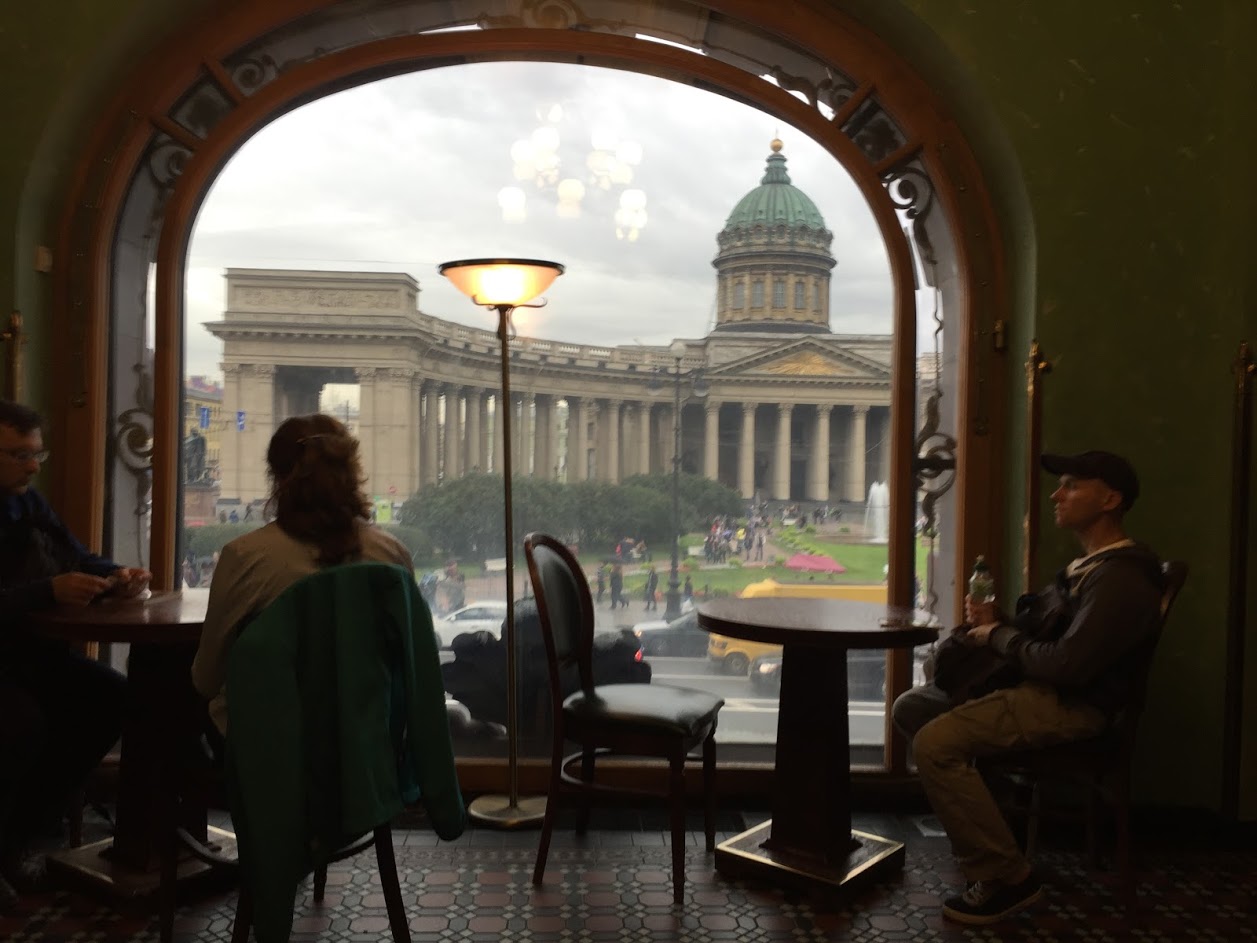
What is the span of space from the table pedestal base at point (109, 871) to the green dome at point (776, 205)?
2.54 metres

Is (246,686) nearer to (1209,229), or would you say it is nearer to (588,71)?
(588,71)

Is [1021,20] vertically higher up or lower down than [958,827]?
higher up

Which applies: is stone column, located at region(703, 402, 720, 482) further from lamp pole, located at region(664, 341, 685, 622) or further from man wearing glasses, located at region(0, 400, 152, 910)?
man wearing glasses, located at region(0, 400, 152, 910)

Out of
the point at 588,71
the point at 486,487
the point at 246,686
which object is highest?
the point at 588,71

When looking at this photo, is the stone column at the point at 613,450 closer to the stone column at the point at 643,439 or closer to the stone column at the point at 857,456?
the stone column at the point at 643,439

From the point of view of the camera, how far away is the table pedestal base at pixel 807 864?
9.52ft

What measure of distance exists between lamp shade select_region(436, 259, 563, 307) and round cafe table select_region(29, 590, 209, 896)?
3.75ft

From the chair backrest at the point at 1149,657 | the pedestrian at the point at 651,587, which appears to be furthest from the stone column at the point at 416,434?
the chair backrest at the point at 1149,657

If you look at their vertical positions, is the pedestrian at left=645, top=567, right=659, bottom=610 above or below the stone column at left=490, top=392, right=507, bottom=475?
below

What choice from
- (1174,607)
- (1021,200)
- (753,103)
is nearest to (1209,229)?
(1021,200)

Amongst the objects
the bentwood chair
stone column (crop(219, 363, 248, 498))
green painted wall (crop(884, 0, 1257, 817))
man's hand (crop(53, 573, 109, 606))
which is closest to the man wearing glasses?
man's hand (crop(53, 573, 109, 606))

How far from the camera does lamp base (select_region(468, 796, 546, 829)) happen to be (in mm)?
3383

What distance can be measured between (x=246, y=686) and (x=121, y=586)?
101cm

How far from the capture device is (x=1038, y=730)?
275cm
